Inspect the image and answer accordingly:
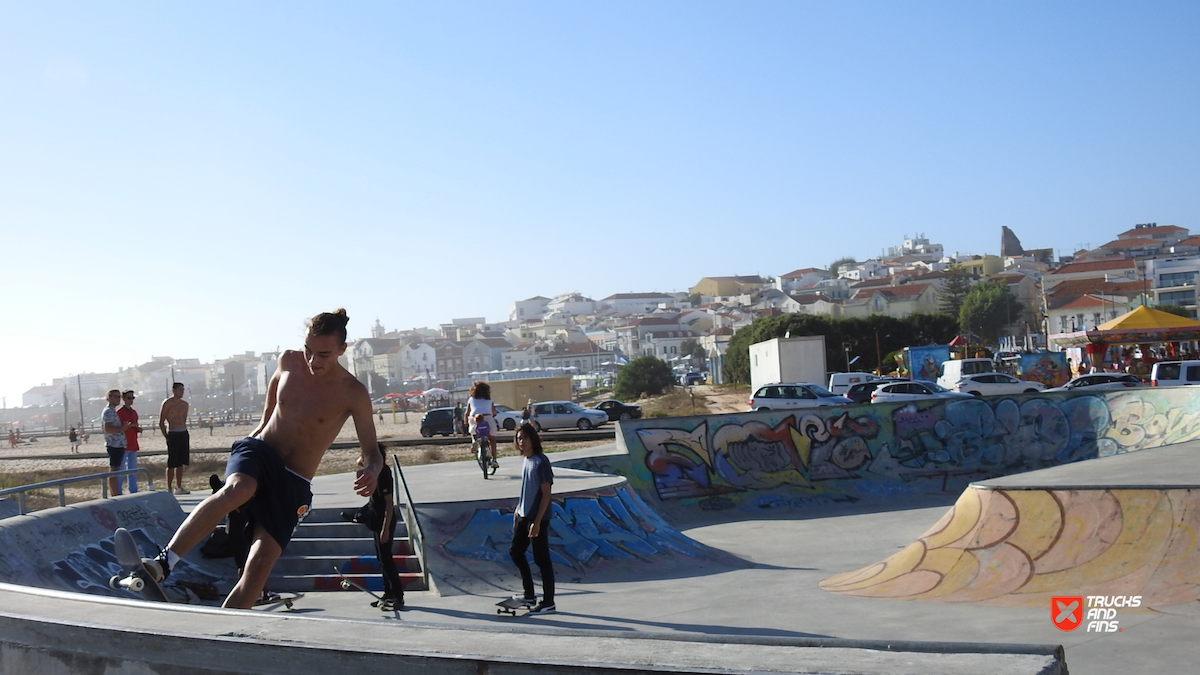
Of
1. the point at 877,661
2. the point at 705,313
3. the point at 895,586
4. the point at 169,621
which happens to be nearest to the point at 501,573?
the point at 895,586

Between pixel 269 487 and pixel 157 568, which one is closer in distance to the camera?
pixel 157 568

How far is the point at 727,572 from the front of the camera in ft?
35.2

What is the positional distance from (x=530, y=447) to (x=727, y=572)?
3535 mm

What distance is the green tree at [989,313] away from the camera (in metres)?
109

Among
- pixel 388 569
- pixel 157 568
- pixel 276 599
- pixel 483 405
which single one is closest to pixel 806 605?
pixel 388 569

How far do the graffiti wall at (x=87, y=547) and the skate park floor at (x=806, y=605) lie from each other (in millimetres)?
1283

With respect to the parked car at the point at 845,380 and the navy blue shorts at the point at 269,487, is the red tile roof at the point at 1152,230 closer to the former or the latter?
the parked car at the point at 845,380

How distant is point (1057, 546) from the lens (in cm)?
851

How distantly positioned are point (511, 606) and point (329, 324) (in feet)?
14.7

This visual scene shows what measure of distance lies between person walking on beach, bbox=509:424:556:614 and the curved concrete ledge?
4.99 m

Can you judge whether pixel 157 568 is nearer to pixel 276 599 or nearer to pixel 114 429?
pixel 276 599

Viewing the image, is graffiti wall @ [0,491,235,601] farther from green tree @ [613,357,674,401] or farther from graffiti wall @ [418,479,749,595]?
green tree @ [613,357,674,401]

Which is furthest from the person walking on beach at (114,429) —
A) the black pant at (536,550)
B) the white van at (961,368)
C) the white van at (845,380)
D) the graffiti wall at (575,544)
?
the white van at (961,368)

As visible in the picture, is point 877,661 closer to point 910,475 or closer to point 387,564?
point 387,564
